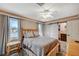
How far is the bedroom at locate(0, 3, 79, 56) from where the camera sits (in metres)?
1.48

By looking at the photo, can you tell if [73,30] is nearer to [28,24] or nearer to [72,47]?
[72,47]

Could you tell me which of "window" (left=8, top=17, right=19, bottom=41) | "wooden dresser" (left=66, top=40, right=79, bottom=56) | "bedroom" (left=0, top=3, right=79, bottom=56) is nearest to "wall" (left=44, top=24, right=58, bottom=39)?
"bedroom" (left=0, top=3, right=79, bottom=56)

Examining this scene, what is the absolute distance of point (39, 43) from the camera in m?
1.47

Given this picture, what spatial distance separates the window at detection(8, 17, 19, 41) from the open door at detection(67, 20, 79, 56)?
81 cm

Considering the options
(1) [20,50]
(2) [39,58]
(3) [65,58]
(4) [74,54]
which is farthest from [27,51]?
(4) [74,54]

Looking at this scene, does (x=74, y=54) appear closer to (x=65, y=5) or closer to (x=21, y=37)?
(x=65, y=5)

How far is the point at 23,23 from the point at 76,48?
3.13ft

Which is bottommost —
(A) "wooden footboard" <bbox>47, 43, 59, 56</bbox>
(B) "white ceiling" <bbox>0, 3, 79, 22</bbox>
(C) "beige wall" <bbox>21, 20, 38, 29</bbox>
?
(A) "wooden footboard" <bbox>47, 43, 59, 56</bbox>

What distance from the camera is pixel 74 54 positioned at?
1.59 m

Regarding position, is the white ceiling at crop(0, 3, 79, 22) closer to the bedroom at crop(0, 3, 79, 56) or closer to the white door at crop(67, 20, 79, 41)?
the bedroom at crop(0, 3, 79, 56)

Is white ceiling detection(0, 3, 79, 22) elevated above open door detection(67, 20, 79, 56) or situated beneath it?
elevated above

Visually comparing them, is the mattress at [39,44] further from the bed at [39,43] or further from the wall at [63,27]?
the wall at [63,27]

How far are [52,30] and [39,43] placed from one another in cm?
31

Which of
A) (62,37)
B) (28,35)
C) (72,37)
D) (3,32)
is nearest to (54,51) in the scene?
(62,37)
